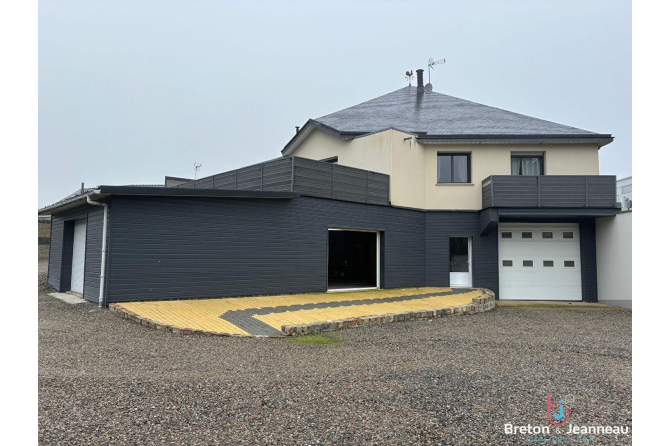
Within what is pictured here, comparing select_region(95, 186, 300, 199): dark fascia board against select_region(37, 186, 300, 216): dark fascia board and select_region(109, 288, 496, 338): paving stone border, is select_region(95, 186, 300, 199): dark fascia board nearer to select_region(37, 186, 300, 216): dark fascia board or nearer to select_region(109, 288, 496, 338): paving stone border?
select_region(37, 186, 300, 216): dark fascia board

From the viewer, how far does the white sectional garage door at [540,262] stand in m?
14.5

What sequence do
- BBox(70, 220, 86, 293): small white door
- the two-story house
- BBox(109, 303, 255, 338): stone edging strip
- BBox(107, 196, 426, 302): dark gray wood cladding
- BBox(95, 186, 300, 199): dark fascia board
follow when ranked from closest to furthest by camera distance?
BBox(109, 303, 255, 338): stone edging strip < BBox(95, 186, 300, 199): dark fascia board < BBox(107, 196, 426, 302): dark gray wood cladding < the two-story house < BBox(70, 220, 86, 293): small white door

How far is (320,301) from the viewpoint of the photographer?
1046 cm

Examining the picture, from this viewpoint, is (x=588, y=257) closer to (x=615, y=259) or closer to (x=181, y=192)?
(x=615, y=259)

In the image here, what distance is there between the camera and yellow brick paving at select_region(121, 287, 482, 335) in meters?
7.55

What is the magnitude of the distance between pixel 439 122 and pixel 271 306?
11.2 m

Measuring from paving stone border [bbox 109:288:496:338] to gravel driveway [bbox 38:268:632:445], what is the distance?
253mm

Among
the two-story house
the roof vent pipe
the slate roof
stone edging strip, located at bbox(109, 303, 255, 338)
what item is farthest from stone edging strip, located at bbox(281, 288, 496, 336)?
the roof vent pipe

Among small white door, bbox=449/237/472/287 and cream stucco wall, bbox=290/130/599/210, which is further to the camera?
small white door, bbox=449/237/472/287

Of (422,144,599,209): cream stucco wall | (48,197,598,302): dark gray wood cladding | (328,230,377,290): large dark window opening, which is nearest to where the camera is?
(48,197,598,302): dark gray wood cladding
